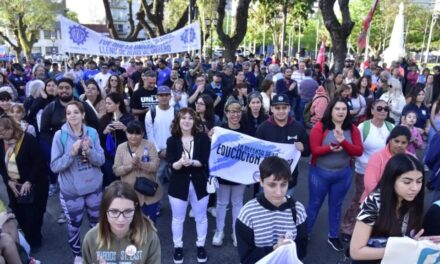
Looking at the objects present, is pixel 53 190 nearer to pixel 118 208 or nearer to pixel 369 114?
pixel 118 208

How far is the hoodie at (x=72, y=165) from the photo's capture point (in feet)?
12.9

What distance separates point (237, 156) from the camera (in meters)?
4.71

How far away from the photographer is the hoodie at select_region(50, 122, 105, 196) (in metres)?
3.94

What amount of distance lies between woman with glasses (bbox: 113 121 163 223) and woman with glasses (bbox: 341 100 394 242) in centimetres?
250

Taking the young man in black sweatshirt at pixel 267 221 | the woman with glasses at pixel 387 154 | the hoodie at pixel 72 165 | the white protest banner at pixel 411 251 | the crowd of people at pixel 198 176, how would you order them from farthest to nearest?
the hoodie at pixel 72 165, the woman with glasses at pixel 387 154, the young man in black sweatshirt at pixel 267 221, the crowd of people at pixel 198 176, the white protest banner at pixel 411 251

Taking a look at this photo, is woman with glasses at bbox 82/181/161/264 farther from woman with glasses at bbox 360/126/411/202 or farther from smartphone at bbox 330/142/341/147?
smartphone at bbox 330/142/341/147

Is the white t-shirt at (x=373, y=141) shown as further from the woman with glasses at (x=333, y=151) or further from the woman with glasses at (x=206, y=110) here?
the woman with glasses at (x=206, y=110)

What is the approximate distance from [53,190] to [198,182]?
356 centimetres

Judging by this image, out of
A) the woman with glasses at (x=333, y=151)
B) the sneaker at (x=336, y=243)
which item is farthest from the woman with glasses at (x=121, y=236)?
the sneaker at (x=336, y=243)

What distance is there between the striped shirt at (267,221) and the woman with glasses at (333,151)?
1.80m

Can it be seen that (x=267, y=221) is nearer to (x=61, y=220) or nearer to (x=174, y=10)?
(x=61, y=220)

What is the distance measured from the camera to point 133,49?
11.5 m

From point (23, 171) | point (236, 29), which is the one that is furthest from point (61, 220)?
point (236, 29)

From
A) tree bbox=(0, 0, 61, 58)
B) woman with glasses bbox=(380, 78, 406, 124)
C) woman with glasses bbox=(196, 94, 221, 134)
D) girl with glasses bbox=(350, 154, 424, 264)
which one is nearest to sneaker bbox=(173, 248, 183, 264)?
woman with glasses bbox=(196, 94, 221, 134)
